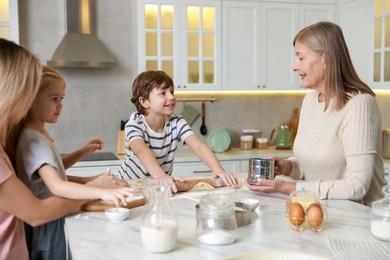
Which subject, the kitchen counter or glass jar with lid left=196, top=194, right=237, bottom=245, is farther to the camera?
the kitchen counter

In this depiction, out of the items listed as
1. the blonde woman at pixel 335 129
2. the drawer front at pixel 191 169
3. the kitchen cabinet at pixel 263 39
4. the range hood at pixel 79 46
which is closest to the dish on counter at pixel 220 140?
the drawer front at pixel 191 169

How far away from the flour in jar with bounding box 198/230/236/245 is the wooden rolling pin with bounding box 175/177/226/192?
26.1 inches

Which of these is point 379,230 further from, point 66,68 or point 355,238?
point 66,68

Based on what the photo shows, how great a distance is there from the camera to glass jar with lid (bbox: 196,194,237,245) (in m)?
1.27

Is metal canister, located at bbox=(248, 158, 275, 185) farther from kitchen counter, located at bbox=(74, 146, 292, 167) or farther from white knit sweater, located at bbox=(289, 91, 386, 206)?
kitchen counter, located at bbox=(74, 146, 292, 167)

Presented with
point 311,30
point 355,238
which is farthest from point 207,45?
point 355,238

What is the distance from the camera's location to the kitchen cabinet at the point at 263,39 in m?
4.07

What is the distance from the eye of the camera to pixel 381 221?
4.41 ft

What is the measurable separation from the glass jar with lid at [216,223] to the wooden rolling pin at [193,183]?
65cm

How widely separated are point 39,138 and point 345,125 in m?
1.18

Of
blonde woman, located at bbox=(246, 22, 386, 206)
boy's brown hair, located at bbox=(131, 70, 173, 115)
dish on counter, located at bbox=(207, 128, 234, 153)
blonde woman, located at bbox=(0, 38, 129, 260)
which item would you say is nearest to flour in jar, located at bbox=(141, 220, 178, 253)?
blonde woman, located at bbox=(0, 38, 129, 260)

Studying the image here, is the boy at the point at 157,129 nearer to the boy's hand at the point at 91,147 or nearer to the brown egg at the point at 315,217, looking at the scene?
the boy's hand at the point at 91,147

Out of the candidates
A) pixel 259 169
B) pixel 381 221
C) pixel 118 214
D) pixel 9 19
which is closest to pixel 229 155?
pixel 259 169

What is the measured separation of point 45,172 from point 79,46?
243 cm
